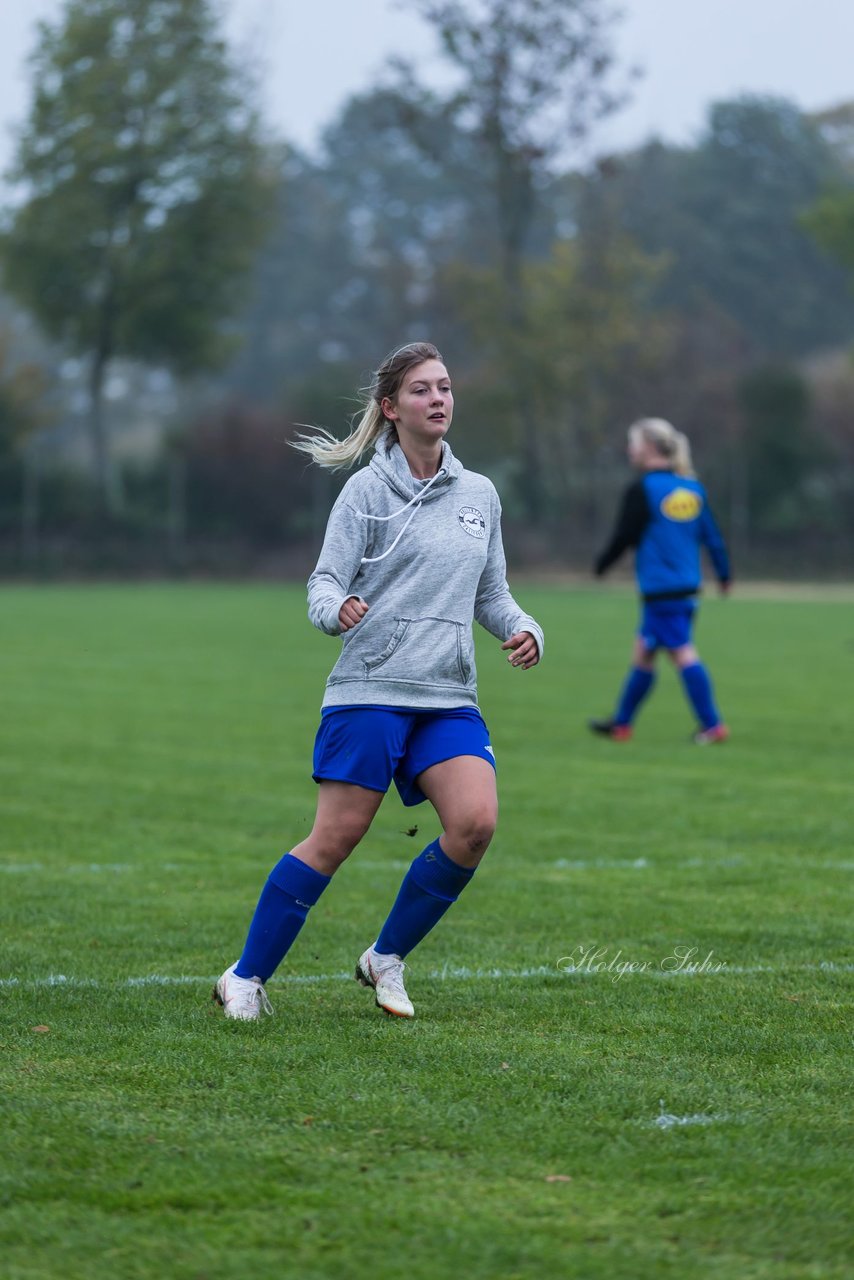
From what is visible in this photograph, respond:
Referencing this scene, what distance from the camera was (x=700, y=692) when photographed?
38.1 ft

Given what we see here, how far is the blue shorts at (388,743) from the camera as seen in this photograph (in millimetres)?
4668

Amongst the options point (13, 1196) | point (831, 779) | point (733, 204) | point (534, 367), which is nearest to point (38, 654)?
point (831, 779)

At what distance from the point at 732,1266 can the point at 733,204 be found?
7434 centimetres

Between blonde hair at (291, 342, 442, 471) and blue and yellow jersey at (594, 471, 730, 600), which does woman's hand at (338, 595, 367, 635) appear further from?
blue and yellow jersey at (594, 471, 730, 600)

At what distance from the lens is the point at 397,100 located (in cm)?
4628

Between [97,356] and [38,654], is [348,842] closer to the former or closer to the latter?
[38,654]

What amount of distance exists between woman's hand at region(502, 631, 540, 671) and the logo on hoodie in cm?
30

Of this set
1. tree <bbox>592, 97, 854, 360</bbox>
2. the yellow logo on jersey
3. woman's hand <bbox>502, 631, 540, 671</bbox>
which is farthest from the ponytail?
tree <bbox>592, 97, 854, 360</bbox>

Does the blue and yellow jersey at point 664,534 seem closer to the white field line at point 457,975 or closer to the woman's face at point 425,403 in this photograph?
the white field line at point 457,975

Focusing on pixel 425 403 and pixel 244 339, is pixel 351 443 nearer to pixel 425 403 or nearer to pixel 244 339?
pixel 425 403

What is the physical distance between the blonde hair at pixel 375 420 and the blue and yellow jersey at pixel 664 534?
6.79 metres

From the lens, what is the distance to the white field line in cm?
517

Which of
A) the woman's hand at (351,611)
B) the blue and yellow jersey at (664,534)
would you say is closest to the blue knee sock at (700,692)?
the blue and yellow jersey at (664,534)

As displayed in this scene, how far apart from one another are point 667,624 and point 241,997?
24.0ft
